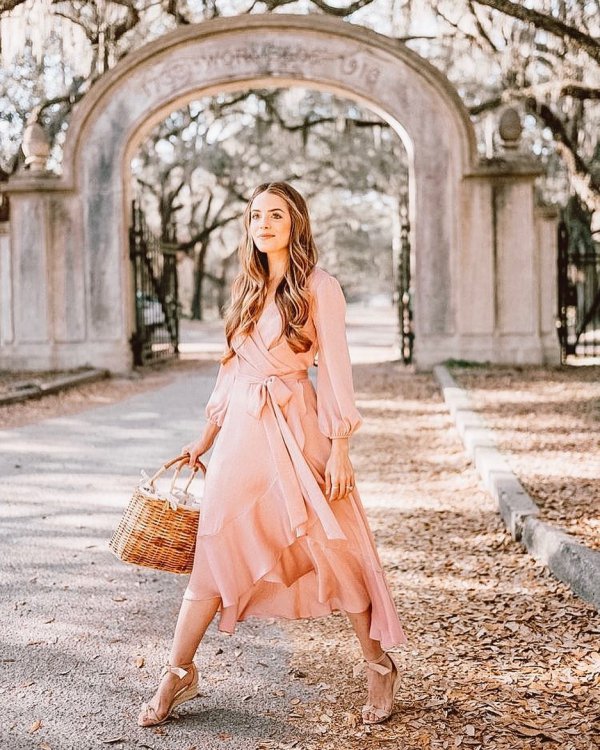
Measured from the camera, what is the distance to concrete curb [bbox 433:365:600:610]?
3.95 m

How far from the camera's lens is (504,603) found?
13.3ft

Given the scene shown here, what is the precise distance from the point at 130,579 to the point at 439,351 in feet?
32.0

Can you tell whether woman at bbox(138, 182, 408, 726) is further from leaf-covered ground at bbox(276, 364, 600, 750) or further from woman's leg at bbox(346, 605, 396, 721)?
leaf-covered ground at bbox(276, 364, 600, 750)

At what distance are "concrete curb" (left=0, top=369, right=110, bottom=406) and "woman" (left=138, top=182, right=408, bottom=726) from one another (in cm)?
819

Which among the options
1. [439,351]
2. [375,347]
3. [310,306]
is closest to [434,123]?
[439,351]

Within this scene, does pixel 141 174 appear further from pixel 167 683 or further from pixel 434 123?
pixel 167 683

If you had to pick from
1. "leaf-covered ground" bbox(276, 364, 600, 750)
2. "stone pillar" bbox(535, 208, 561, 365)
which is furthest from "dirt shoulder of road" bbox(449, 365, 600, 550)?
"stone pillar" bbox(535, 208, 561, 365)

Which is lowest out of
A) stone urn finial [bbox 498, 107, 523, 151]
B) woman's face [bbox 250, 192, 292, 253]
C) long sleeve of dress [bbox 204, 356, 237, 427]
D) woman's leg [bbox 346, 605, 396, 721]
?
woman's leg [bbox 346, 605, 396, 721]

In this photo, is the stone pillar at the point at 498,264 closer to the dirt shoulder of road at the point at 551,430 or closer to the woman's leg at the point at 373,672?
the dirt shoulder of road at the point at 551,430

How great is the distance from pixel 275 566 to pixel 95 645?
110 centimetres

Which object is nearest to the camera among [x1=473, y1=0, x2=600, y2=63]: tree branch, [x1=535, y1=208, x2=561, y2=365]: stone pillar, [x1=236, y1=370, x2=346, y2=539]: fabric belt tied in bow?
[x1=236, y1=370, x2=346, y2=539]: fabric belt tied in bow

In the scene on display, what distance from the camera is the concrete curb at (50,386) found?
10.9 m

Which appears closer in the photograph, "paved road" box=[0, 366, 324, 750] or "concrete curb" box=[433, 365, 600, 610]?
→ "paved road" box=[0, 366, 324, 750]

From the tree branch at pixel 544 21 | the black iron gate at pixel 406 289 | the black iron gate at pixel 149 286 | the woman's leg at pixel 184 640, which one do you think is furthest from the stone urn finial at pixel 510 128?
the woman's leg at pixel 184 640
